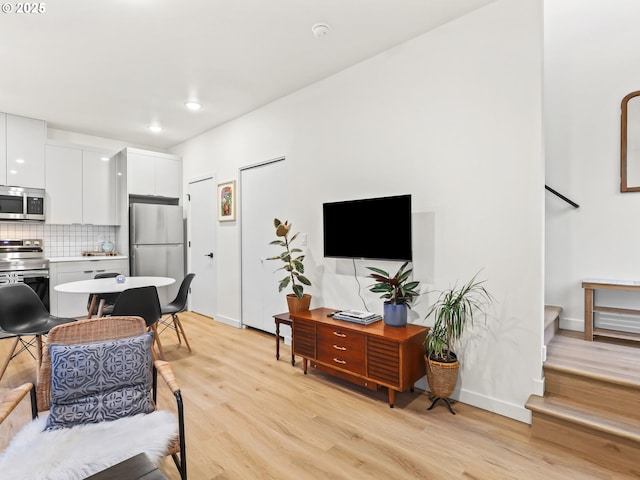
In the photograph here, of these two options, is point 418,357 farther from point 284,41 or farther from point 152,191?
point 152,191

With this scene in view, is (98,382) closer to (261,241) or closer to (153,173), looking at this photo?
(261,241)

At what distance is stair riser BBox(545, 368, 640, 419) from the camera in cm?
207

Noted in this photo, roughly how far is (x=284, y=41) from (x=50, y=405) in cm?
→ 299

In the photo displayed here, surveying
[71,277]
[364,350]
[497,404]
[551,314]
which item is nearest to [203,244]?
[71,277]

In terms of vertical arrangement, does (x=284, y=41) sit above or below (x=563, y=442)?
above

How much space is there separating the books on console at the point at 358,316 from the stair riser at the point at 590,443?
1.27 meters

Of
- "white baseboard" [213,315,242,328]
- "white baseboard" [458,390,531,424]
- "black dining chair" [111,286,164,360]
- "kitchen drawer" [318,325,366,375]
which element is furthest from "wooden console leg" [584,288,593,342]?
"white baseboard" [213,315,242,328]

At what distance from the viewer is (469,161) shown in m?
2.64

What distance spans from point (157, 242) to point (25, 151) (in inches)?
81.4

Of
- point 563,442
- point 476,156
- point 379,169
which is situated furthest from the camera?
point 379,169

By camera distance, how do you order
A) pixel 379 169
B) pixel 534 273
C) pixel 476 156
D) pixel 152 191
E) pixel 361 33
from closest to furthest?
pixel 534 273 < pixel 476 156 < pixel 361 33 < pixel 379 169 < pixel 152 191

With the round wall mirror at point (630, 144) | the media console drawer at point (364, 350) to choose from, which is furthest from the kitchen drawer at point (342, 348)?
the round wall mirror at point (630, 144)

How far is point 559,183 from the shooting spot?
128 inches

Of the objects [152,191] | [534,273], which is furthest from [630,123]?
[152,191]
